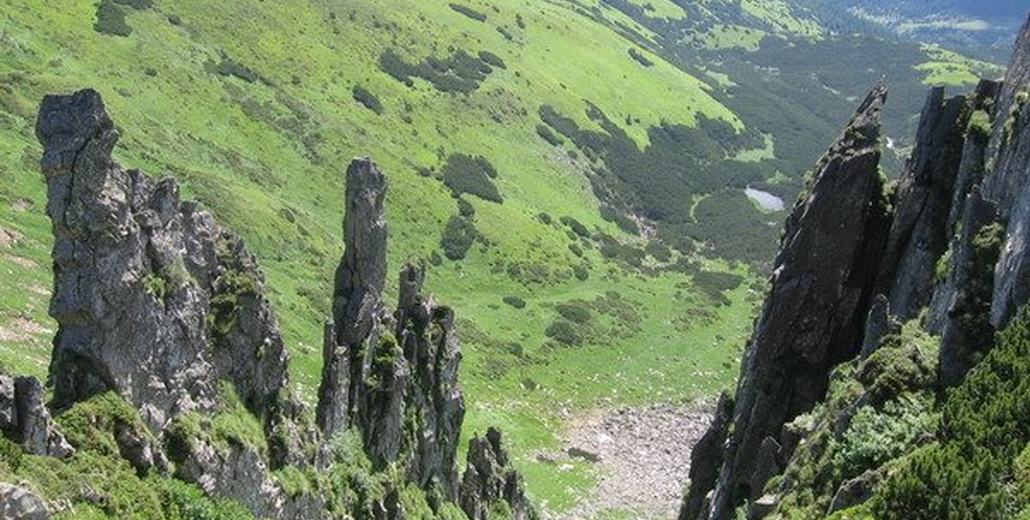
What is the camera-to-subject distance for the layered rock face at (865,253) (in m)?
33.7

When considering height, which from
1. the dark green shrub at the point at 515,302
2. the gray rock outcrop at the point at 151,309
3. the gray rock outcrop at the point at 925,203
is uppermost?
the gray rock outcrop at the point at 925,203

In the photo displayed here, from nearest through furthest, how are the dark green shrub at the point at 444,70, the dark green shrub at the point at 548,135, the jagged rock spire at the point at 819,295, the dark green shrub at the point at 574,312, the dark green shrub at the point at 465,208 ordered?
the jagged rock spire at the point at 819,295 → the dark green shrub at the point at 574,312 → the dark green shrub at the point at 465,208 → the dark green shrub at the point at 444,70 → the dark green shrub at the point at 548,135

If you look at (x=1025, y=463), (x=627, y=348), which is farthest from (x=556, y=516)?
(x=1025, y=463)

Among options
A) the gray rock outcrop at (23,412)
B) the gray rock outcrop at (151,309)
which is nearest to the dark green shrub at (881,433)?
the gray rock outcrop at (151,309)

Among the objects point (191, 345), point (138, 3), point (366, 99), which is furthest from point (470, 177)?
point (191, 345)

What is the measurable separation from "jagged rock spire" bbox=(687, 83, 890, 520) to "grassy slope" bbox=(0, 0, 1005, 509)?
37.4 meters

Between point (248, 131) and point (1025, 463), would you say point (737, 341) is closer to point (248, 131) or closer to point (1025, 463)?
point (248, 131)

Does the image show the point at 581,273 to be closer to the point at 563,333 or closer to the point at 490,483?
the point at 563,333

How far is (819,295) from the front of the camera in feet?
141

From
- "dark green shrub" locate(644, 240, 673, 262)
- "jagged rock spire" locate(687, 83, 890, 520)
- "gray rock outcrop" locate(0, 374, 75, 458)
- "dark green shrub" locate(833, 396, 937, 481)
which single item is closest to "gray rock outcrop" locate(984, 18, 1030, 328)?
"dark green shrub" locate(833, 396, 937, 481)

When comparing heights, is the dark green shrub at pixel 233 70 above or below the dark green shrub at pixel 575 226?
above

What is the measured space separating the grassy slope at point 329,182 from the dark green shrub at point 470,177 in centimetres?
267

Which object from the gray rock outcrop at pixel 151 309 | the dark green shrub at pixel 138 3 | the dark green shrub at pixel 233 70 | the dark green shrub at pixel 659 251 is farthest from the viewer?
the dark green shrub at pixel 659 251

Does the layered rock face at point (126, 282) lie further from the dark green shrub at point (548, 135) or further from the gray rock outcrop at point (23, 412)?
the dark green shrub at point (548, 135)
